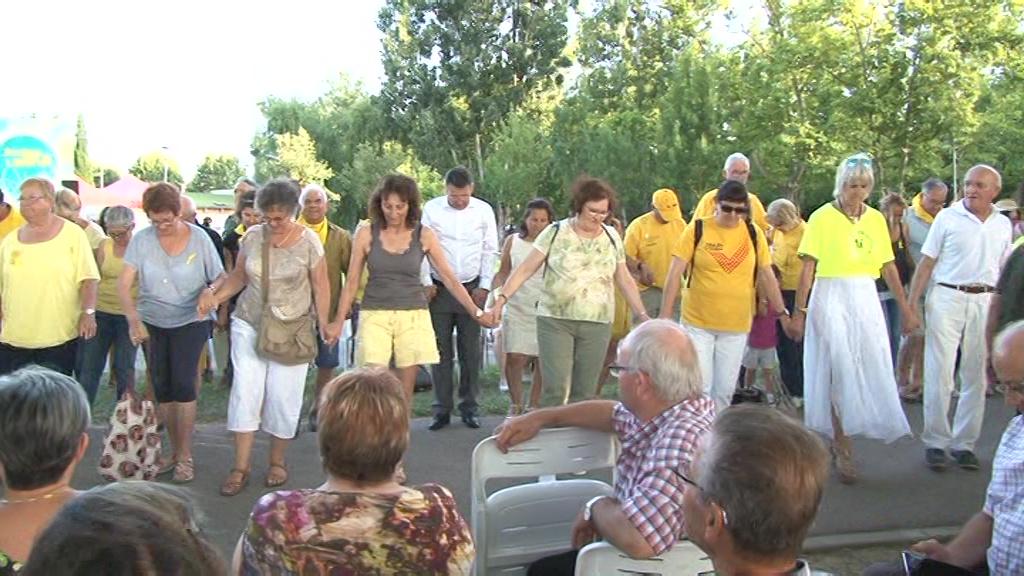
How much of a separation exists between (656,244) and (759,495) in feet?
20.8

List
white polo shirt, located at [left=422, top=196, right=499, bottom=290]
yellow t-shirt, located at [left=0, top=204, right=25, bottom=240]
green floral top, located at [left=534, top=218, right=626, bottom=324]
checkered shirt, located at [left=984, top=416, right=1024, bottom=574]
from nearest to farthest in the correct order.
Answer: checkered shirt, located at [left=984, top=416, right=1024, bottom=574] < green floral top, located at [left=534, top=218, right=626, bottom=324] < yellow t-shirt, located at [left=0, top=204, right=25, bottom=240] < white polo shirt, located at [left=422, top=196, right=499, bottom=290]

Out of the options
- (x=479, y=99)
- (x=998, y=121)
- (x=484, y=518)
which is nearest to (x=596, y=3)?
(x=479, y=99)

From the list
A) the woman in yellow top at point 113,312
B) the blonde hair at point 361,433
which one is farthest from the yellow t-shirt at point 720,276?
the woman in yellow top at point 113,312

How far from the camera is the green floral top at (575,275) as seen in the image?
605cm

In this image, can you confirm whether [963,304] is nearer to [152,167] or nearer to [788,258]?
[788,258]

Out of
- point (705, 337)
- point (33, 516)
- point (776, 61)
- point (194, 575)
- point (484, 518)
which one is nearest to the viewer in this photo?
point (194, 575)

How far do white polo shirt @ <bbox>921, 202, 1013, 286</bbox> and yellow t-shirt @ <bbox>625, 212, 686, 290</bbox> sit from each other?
2.46 m

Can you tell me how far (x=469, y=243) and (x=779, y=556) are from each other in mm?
5383

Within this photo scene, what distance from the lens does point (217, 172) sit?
308 ft

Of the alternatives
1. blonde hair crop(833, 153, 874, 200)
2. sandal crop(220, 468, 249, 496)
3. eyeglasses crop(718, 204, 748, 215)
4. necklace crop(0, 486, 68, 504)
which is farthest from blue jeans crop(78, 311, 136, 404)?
blonde hair crop(833, 153, 874, 200)

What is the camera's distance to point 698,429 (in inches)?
109

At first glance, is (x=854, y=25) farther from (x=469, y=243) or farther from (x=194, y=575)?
(x=194, y=575)

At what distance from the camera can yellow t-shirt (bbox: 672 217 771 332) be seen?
18.7 ft

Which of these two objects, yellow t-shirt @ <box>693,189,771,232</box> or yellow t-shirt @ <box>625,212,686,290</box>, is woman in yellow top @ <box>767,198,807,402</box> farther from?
yellow t-shirt @ <box>625,212,686,290</box>
